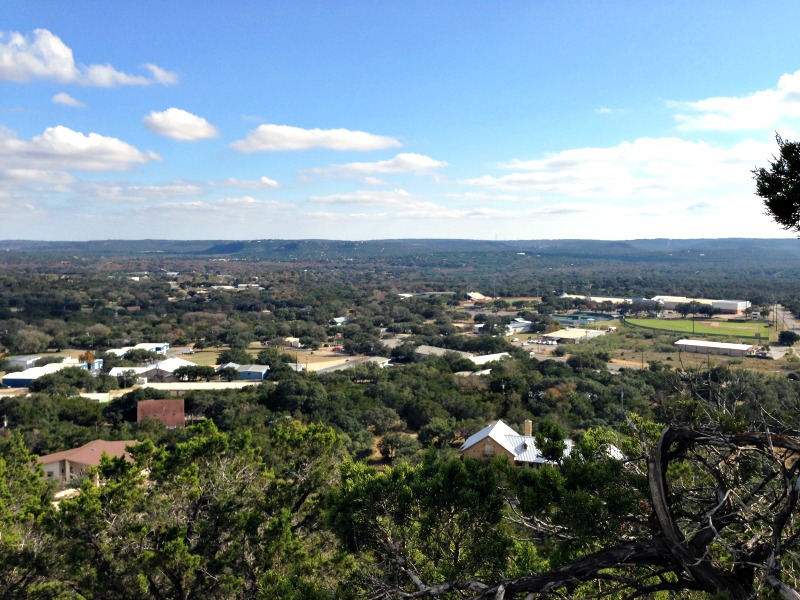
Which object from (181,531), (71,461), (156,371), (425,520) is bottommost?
(156,371)

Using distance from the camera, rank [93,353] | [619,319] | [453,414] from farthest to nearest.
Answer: [619,319]
[93,353]
[453,414]

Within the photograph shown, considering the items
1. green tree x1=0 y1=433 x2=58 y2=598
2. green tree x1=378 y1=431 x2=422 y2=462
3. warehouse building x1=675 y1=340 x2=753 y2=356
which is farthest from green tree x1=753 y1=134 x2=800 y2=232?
warehouse building x1=675 y1=340 x2=753 y2=356

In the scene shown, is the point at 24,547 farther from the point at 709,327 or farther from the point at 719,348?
the point at 709,327

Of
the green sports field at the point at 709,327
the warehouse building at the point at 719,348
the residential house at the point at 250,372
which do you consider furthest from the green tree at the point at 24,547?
the green sports field at the point at 709,327

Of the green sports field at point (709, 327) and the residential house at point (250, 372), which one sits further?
Result: the green sports field at point (709, 327)

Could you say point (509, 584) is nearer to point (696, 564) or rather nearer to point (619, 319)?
point (696, 564)

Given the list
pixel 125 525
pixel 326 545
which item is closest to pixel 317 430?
pixel 326 545

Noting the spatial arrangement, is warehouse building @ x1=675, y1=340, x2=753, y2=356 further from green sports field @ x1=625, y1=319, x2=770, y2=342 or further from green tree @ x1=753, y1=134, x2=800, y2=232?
green tree @ x1=753, y1=134, x2=800, y2=232

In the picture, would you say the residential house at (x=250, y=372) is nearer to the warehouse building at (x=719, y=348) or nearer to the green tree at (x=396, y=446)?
the green tree at (x=396, y=446)

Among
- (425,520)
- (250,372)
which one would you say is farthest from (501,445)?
(250,372)
